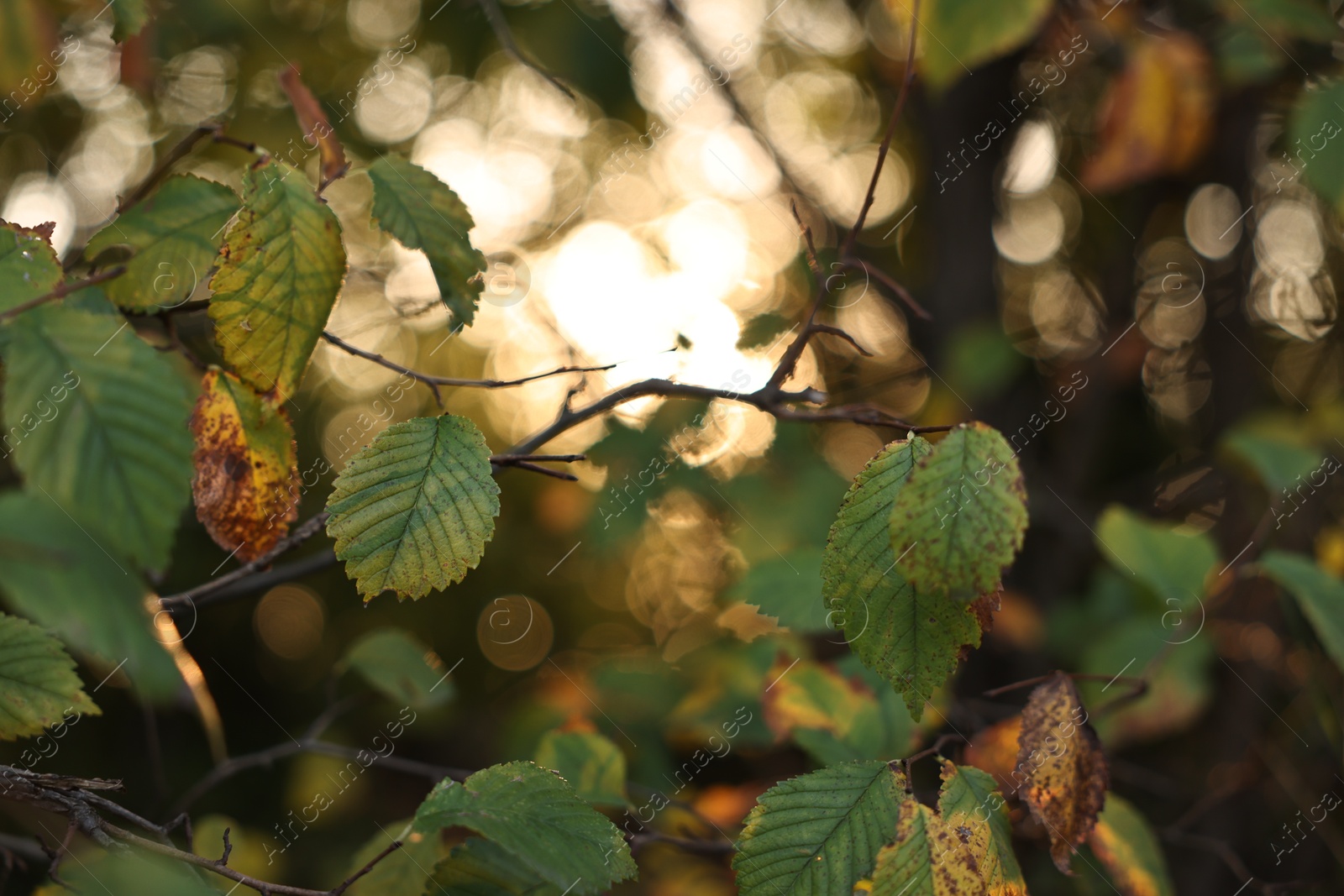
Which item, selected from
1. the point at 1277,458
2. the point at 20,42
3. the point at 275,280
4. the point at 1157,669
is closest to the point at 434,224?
the point at 275,280

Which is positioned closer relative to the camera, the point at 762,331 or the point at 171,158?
the point at 171,158

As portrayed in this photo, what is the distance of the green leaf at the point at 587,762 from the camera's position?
3.05ft

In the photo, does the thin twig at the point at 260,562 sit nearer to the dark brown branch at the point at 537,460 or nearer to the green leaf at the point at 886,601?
the dark brown branch at the point at 537,460

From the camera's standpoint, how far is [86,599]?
0.40 meters

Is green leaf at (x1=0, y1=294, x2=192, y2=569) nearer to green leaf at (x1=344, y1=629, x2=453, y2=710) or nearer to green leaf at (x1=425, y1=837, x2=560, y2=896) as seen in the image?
green leaf at (x1=425, y1=837, x2=560, y2=896)

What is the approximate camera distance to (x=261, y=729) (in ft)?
8.09

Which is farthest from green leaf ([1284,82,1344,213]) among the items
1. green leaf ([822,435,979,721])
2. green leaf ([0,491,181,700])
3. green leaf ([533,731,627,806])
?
green leaf ([0,491,181,700])

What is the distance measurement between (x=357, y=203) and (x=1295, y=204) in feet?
9.07

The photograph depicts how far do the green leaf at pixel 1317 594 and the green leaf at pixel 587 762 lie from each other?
2.93 ft

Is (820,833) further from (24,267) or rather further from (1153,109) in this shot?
(1153,109)

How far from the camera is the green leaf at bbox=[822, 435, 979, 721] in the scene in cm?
61

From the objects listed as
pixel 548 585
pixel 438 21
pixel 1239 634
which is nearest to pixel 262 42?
pixel 438 21

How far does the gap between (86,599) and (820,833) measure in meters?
0.52

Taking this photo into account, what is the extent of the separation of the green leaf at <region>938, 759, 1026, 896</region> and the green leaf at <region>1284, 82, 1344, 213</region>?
1275 millimetres
